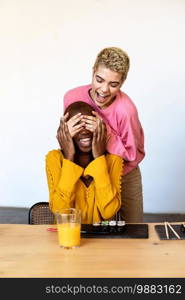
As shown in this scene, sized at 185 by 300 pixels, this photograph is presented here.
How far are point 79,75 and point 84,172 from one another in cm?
203

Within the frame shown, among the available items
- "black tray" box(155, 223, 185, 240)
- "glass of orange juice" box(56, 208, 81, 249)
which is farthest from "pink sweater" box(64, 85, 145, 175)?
"glass of orange juice" box(56, 208, 81, 249)

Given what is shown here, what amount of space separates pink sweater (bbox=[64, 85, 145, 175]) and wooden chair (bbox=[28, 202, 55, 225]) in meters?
0.44

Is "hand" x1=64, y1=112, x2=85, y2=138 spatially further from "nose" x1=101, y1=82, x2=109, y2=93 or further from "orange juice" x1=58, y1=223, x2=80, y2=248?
"orange juice" x1=58, y1=223, x2=80, y2=248

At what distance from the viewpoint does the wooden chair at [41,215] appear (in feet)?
7.30

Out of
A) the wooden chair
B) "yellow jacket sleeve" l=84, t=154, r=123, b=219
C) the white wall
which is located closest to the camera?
"yellow jacket sleeve" l=84, t=154, r=123, b=219

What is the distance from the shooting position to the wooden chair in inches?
87.7

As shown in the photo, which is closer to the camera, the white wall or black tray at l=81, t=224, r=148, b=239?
black tray at l=81, t=224, r=148, b=239

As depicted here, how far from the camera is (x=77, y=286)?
1.19m

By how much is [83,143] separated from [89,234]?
0.45 meters

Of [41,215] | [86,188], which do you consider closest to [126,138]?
[86,188]

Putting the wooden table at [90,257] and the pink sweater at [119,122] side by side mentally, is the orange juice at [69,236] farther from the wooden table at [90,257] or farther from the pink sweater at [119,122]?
the pink sweater at [119,122]

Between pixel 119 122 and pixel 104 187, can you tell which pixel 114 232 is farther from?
pixel 119 122

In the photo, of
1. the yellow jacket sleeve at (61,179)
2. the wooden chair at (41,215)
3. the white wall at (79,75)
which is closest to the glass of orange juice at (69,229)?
the yellow jacket sleeve at (61,179)

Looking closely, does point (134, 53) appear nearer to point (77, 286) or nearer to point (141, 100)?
point (141, 100)
